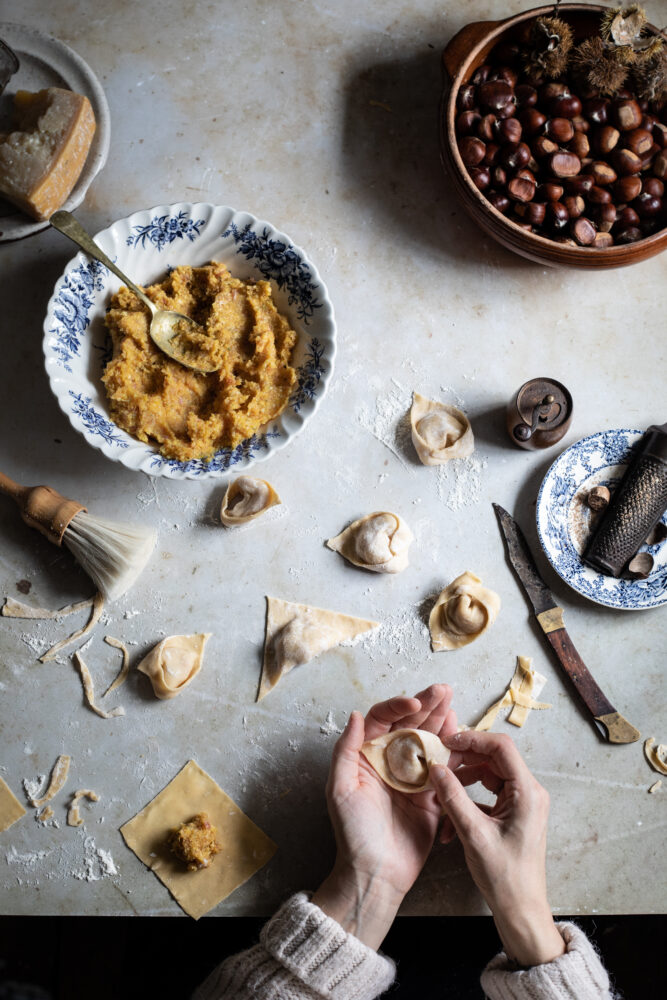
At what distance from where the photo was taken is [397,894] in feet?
5.17

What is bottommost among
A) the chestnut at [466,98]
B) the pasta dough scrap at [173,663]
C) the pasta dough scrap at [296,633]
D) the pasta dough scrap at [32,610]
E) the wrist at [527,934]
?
the wrist at [527,934]

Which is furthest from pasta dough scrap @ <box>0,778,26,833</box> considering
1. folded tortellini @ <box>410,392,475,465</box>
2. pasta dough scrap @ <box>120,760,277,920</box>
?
folded tortellini @ <box>410,392,475,465</box>

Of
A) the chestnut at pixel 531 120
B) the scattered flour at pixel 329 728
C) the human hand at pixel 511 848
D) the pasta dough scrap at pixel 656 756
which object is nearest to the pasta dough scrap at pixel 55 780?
the scattered flour at pixel 329 728

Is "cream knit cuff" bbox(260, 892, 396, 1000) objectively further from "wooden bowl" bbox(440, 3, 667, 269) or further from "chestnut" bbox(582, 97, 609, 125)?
"chestnut" bbox(582, 97, 609, 125)

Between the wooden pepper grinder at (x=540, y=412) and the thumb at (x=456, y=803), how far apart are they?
0.71m

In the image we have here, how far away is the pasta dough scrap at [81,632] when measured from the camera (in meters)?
1.71

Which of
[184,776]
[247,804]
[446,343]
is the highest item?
[446,343]

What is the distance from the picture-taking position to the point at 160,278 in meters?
1.70

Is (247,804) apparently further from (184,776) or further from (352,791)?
(352,791)

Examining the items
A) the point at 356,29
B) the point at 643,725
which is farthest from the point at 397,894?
the point at 356,29

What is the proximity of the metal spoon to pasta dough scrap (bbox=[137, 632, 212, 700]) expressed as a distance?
58 centimetres

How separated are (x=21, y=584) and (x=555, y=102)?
157 centimetres

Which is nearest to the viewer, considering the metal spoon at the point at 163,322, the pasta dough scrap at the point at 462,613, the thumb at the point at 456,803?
the thumb at the point at 456,803

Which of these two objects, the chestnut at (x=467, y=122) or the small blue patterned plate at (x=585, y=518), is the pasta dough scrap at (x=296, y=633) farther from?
the chestnut at (x=467, y=122)
